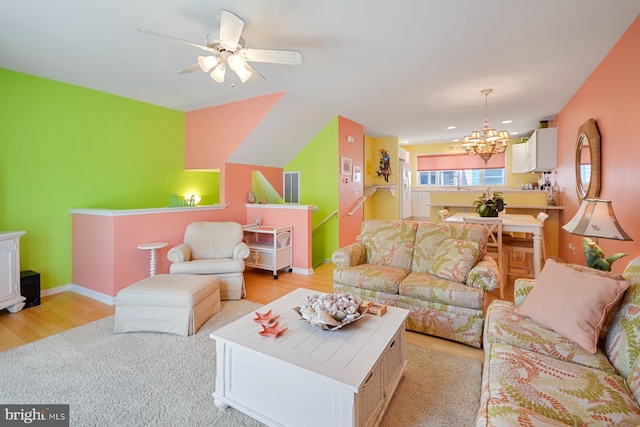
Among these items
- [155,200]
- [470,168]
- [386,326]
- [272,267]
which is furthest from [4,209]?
[470,168]

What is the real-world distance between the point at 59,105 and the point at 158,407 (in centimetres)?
377

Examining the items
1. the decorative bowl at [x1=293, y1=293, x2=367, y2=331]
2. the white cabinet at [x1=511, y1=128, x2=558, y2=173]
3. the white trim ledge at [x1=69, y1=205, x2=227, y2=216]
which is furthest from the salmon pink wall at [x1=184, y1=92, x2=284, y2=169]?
the white cabinet at [x1=511, y1=128, x2=558, y2=173]

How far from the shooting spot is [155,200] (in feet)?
15.4

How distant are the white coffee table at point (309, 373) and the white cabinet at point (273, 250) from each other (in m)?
2.39

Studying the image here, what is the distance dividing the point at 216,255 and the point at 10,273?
1.93 meters

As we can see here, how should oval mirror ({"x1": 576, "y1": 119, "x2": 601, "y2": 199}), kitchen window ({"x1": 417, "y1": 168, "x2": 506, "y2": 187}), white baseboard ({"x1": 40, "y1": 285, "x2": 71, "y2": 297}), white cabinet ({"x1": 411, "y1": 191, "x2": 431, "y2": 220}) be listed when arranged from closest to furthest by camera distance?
oval mirror ({"x1": 576, "y1": 119, "x2": 601, "y2": 199}), white baseboard ({"x1": 40, "y1": 285, "x2": 71, "y2": 297}), kitchen window ({"x1": 417, "y1": 168, "x2": 506, "y2": 187}), white cabinet ({"x1": 411, "y1": 191, "x2": 431, "y2": 220})

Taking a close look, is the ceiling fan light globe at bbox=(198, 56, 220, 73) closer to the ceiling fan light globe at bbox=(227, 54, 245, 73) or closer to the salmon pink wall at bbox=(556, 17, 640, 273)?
the ceiling fan light globe at bbox=(227, 54, 245, 73)

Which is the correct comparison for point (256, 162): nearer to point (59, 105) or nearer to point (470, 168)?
point (59, 105)

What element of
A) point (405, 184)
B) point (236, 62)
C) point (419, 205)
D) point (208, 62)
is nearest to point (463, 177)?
point (419, 205)

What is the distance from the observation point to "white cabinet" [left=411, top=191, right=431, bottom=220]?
29.2 ft

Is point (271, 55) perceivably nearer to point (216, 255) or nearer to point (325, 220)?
point (216, 255)

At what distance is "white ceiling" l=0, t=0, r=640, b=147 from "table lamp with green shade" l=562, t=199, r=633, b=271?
4.73 feet

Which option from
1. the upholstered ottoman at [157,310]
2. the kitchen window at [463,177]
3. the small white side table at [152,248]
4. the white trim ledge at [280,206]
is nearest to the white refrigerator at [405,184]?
the kitchen window at [463,177]

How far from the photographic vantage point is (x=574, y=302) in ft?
5.32
